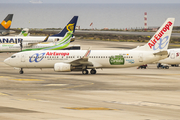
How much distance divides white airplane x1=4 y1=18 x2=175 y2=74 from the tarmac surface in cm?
504

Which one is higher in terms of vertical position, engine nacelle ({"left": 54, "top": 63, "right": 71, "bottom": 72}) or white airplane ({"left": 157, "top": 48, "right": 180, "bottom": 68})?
white airplane ({"left": 157, "top": 48, "right": 180, "bottom": 68})

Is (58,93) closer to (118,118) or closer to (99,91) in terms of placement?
(99,91)

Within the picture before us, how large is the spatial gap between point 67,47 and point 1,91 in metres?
45.8

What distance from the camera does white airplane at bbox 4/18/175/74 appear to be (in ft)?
174

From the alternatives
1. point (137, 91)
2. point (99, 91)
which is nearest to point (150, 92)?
point (137, 91)

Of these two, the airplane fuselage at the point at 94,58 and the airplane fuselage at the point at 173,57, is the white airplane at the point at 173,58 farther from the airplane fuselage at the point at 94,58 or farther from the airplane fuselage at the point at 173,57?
the airplane fuselage at the point at 94,58

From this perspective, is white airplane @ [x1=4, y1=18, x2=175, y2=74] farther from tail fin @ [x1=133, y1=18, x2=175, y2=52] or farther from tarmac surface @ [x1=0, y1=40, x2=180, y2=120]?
tarmac surface @ [x1=0, y1=40, x2=180, y2=120]

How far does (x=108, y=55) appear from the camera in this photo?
5400 centimetres

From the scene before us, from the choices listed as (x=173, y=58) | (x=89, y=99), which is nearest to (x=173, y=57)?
(x=173, y=58)

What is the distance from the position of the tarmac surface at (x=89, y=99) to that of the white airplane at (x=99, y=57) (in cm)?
504

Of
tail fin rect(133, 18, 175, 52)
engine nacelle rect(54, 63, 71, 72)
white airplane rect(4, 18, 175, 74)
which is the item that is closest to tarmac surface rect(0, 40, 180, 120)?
engine nacelle rect(54, 63, 71, 72)

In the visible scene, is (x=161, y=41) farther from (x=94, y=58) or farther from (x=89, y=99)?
(x=89, y=99)

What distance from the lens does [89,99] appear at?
32281 mm

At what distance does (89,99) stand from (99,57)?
73.1 ft
